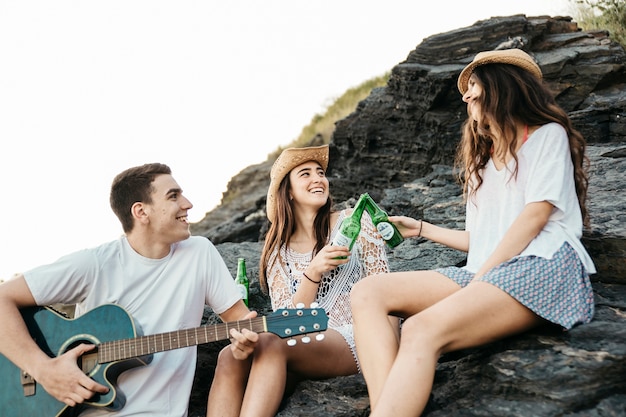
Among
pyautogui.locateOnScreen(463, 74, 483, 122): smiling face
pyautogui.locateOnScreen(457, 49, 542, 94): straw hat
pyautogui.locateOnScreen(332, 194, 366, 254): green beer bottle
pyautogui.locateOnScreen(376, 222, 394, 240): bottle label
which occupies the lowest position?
pyautogui.locateOnScreen(376, 222, 394, 240): bottle label

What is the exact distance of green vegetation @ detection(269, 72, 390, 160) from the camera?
20625mm

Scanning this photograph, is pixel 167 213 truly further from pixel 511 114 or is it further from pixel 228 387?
pixel 511 114

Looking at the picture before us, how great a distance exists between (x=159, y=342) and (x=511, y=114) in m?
2.33

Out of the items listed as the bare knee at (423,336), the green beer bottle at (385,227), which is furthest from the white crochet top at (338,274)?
the bare knee at (423,336)

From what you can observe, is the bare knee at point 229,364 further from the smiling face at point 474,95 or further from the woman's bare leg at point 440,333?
the smiling face at point 474,95

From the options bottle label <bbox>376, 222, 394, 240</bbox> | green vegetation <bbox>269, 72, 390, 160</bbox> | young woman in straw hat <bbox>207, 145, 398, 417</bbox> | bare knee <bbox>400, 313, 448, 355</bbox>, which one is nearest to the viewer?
bare knee <bbox>400, 313, 448, 355</bbox>

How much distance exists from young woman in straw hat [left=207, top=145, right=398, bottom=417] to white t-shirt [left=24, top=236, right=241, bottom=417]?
292 mm

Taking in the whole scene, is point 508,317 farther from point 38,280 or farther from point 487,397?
point 38,280

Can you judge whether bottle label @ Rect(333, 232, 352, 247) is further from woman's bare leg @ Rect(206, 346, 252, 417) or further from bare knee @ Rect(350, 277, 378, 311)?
woman's bare leg @ Rect(206, 346, 252, 417)

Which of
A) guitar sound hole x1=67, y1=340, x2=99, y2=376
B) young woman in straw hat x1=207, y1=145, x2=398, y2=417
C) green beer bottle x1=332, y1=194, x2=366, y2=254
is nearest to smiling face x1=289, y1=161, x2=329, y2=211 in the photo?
young woman in straw hat x1=207, y1=145, x2=398, y2=417

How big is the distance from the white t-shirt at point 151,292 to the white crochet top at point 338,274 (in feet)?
1.22

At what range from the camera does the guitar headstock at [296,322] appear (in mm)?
3332

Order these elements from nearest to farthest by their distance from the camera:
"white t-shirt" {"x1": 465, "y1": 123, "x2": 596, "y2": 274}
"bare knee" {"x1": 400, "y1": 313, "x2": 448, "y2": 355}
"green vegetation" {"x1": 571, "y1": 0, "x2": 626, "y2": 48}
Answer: "bare knee" {"x1": 400, "y1": 313, "x2": 448, "y2": 355} < "white t-shirt" {"x1": 465, "y1": 123, "x2": 596, "y2": 274} < "green vegetation" {"x1": 571, "y1": 0, "x2": 626, "y2": 48}

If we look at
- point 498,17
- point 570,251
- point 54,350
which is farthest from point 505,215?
point 498,17
